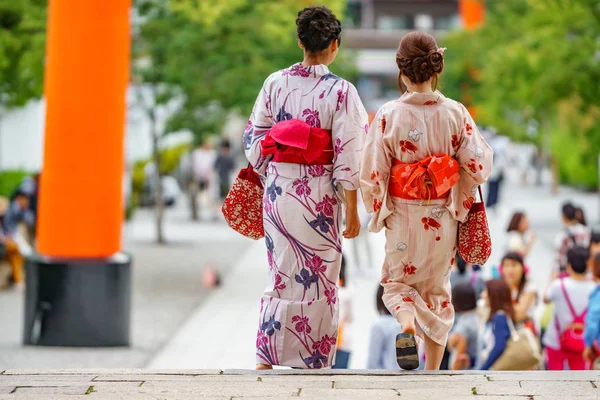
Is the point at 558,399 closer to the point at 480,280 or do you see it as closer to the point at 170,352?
the point at 480,280

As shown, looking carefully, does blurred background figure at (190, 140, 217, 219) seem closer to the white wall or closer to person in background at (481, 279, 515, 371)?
the white wall

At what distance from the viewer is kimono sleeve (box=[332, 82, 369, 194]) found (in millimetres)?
5574

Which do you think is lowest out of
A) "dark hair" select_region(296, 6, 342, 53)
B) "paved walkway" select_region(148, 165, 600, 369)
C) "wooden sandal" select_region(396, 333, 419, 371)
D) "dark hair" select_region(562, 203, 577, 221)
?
"paved walkway" select_region(148, 165, 600, 369)

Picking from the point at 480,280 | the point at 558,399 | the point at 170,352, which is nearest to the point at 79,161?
the point at 170,352

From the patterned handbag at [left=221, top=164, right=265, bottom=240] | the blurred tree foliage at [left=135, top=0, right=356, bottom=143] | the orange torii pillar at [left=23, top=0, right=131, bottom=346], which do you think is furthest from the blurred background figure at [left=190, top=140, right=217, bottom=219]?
the patterned handbag at [left=221, top=164, right=265, bottom=240]

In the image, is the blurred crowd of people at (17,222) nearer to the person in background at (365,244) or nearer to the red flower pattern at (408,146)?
the person in background at (365,244)

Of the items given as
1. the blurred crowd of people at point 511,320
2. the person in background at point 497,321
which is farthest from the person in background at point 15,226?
the person in background at point 497,321

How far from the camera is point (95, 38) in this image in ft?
35.8

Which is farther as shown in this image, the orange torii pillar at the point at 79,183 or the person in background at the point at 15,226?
the person in background at the point at 15,226

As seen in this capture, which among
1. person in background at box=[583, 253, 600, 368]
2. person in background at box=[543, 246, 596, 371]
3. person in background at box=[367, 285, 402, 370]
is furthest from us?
person in background at box=[543, 246, 596, 371]

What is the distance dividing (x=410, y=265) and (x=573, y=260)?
2.92 metres

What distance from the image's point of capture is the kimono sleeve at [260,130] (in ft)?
18.9

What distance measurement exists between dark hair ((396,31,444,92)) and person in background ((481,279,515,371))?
238 cm

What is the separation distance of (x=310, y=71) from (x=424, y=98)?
569mm
